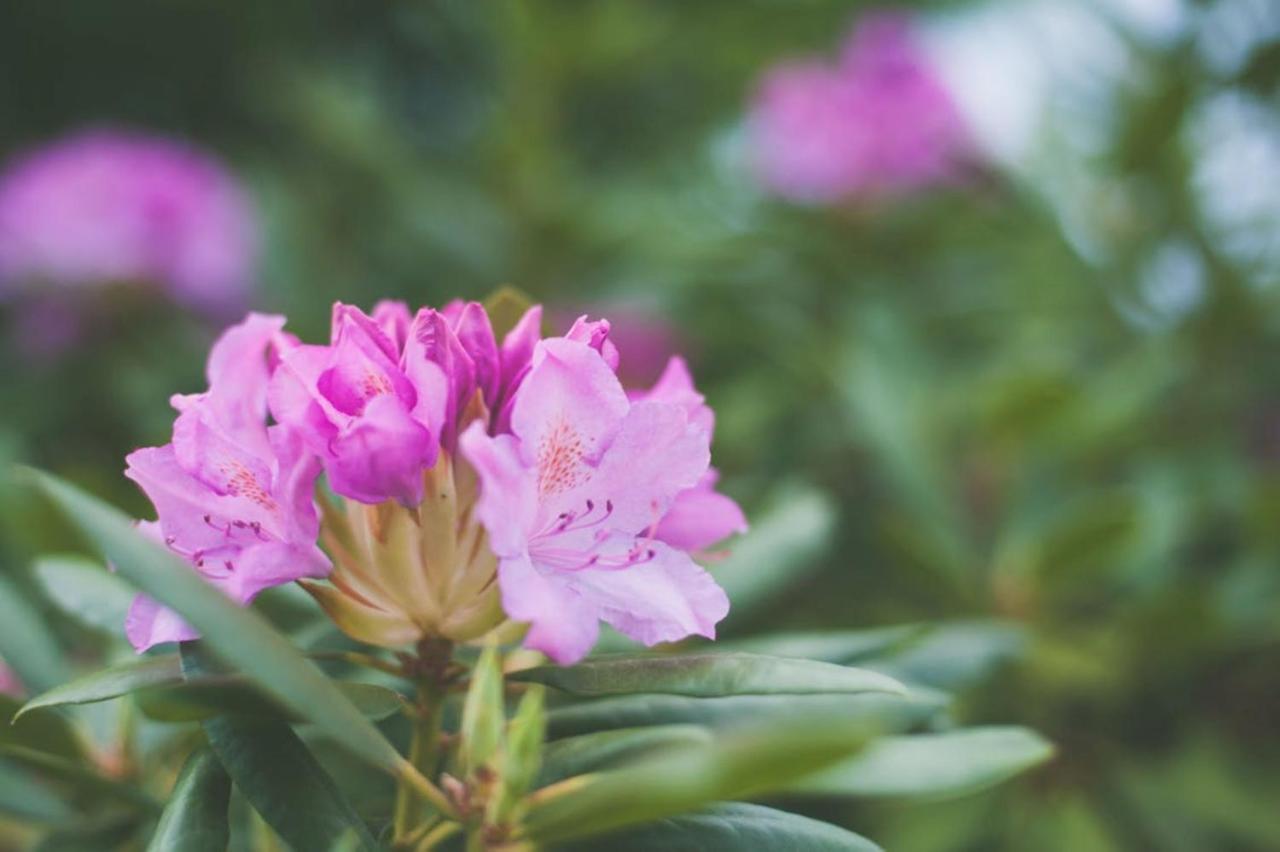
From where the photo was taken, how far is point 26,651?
0.83m

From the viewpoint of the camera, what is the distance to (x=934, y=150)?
2.02 m

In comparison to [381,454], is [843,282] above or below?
above

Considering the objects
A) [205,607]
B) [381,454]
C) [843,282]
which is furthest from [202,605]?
[843,282]

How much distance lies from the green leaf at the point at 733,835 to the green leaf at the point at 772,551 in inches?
13.6

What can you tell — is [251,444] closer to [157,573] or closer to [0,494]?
[157,573]

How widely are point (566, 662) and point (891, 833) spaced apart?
2.87 ft

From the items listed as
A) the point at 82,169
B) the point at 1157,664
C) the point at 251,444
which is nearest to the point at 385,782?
the point at 251,444

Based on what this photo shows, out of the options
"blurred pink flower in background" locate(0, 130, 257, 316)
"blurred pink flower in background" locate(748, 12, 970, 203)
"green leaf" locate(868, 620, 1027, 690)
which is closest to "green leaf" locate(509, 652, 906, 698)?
"green leaf" locate(868, 620, 1027, 690)

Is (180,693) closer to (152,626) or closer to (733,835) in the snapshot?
(152,626)

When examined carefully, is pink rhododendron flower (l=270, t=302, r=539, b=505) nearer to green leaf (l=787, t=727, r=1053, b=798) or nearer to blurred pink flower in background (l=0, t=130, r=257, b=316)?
green leaf (l=787, t=727, r=1053, b=798)

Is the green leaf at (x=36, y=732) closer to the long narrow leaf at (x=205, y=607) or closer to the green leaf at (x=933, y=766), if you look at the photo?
the long narrow leaf at (x=205, y=607)

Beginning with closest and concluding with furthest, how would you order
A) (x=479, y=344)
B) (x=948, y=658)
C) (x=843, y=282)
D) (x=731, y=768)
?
(x=731, y=768) → (x=479, y=344) → (x=948, y=658) → (x=843, y=282)

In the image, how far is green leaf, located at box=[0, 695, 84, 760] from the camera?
0.71m

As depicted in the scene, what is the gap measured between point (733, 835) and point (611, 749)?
8 cm
